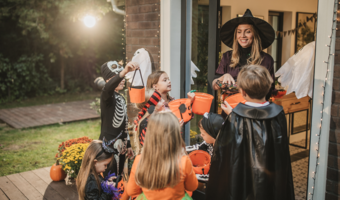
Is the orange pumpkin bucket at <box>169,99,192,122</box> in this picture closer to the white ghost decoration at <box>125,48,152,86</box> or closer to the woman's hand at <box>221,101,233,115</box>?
the woman's hand at <box>221,101,233,115</box>

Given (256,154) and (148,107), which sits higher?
(148,107)

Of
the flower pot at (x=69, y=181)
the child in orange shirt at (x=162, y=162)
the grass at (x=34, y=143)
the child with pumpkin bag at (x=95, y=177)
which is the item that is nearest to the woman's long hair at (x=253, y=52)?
the child in orange shirt at (x=162, y=162)

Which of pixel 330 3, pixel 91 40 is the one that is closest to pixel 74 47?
pixel 91 40

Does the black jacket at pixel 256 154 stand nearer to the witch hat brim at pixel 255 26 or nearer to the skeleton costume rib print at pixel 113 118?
the witch hat brim at pixel 255 26

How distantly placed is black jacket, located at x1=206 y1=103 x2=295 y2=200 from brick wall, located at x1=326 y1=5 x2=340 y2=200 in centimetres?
53

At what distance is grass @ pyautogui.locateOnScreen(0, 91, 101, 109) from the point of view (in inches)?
444

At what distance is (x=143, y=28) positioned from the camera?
4.02 metres

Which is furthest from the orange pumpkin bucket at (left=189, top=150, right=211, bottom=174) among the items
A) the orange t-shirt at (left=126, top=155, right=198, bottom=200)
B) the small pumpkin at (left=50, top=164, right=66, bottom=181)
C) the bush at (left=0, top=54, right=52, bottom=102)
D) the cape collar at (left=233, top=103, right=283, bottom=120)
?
the bush at (left=0, top=54, right=52, bottom=102)

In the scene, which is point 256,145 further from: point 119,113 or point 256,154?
point 119,113

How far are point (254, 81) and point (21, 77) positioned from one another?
12.2 m

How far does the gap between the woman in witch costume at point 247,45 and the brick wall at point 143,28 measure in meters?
1.20

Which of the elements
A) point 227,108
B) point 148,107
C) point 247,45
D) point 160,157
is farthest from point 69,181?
point 247,45

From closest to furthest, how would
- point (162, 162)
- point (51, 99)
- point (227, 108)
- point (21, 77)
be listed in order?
point (162, 162) < point (227, 108) < point (21, 77) < point (51, 99)

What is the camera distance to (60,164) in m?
4.22
